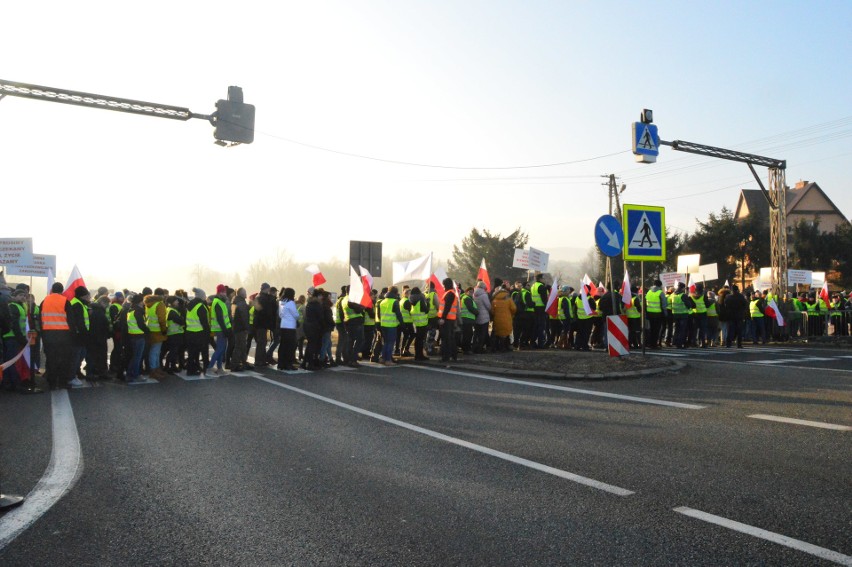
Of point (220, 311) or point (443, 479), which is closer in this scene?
point (443, 479)

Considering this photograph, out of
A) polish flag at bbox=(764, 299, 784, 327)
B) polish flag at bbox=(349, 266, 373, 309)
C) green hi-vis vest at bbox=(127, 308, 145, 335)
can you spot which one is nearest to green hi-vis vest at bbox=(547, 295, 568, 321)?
polish flag at bbox=(349, 266, 373, 309)

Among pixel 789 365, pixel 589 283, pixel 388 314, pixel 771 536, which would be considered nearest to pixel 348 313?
pixel 388 314

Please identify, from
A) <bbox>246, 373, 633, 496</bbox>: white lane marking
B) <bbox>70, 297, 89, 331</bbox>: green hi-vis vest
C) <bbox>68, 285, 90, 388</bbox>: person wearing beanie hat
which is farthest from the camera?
<bbox>70, 297, 89, 331</bbox>: green hi-vis vest

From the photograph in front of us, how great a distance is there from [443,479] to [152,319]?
428 inches

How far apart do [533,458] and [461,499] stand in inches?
56.7

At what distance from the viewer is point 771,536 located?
4.12 meters

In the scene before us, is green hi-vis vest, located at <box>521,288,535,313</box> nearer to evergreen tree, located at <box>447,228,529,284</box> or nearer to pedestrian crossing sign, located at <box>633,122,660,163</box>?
pedestrian crossing sign, located at <box>633,122,660,163</box>

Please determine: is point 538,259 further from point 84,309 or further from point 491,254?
point 491,254

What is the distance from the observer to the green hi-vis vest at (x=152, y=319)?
1470cm

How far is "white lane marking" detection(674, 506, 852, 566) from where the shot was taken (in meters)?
3.79

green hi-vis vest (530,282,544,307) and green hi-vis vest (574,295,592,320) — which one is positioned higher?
green hi-vis vest (530,282,544,307)

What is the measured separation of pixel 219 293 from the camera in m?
15.4

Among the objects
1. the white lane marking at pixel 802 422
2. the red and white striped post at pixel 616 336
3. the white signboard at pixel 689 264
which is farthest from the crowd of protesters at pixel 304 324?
the white signboard at pixel 689 264

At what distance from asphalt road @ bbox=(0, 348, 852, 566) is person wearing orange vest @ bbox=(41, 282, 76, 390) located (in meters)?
2.71
